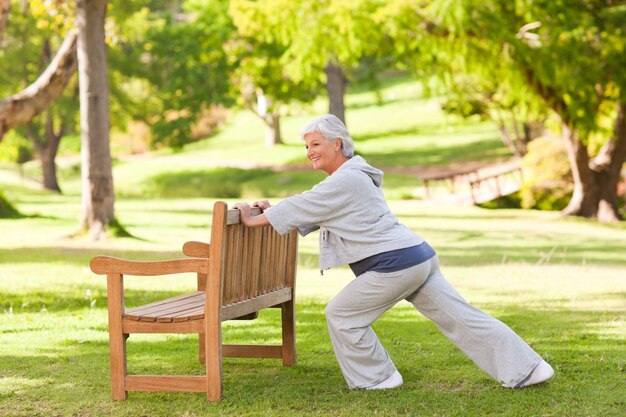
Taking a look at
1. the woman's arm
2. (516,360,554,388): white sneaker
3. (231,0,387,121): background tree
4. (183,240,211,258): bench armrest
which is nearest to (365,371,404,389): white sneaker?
(516,360,554,388): white sneaker

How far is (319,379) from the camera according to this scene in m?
6.92

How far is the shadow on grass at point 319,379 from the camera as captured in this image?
6031mm

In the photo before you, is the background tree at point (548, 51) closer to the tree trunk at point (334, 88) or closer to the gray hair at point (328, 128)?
the tree trunk at point (334, 88)

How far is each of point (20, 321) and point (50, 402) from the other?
12.0ft

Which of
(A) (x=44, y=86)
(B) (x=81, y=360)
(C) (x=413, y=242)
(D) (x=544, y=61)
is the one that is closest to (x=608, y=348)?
(C) (x=413, y=242)

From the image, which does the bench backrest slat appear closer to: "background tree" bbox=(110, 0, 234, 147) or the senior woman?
the senior woman

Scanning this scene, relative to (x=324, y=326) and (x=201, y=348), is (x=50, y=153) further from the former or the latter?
(x=201, y=348)

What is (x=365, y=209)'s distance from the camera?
6.27 metres

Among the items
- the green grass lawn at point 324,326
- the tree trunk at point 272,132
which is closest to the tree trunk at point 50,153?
the tree trunk at point 272,132

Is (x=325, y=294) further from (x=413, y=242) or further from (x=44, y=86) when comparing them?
(x=44, y=86)

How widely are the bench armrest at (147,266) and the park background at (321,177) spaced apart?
0.78m

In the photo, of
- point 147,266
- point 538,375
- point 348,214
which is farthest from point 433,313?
point 147,266

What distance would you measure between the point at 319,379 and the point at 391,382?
616 mm

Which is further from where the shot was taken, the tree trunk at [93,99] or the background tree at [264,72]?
the background tree at [264,72]
